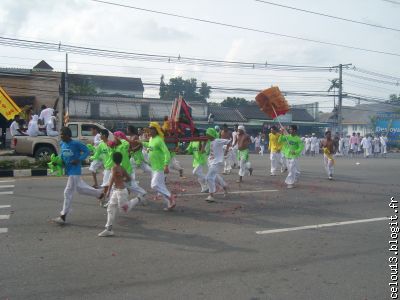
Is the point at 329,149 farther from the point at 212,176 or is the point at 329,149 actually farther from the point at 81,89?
the point at 81,89

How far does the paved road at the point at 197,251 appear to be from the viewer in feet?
15.8

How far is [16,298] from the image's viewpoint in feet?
14.6

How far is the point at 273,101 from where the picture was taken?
45.4ft

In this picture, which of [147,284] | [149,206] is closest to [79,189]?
[149,206]

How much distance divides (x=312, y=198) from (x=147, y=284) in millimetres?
7056

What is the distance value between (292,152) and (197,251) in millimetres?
7652

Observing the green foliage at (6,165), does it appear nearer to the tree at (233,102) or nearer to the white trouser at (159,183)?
the white trouser at (159,183)

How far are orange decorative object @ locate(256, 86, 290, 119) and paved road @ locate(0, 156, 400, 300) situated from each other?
13.8 feet

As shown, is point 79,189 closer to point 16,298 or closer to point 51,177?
point 16,298

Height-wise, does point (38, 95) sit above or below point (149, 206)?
above

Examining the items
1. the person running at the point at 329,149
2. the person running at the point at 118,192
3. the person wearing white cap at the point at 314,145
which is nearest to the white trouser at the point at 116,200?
the person running at the point at 118,192

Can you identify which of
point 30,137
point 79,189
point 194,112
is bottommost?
point 79,189

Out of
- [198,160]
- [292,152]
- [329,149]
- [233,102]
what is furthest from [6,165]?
[233,102]

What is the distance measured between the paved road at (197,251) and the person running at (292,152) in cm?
226
